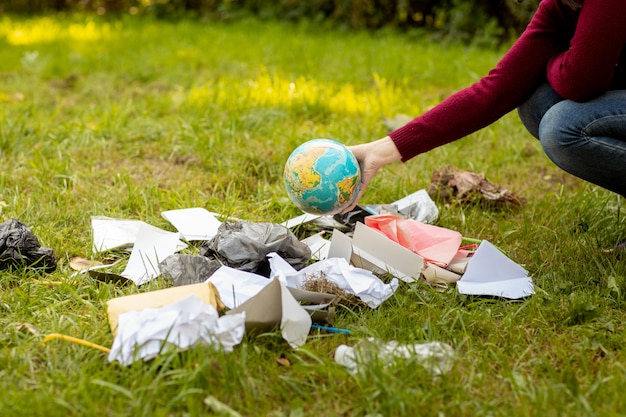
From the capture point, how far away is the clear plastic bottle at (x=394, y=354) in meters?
1.84

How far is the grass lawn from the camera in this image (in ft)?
5.74

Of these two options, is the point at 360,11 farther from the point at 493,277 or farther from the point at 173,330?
the point at 173,330

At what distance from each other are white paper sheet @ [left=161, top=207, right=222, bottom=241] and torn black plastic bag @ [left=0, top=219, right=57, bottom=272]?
50cm

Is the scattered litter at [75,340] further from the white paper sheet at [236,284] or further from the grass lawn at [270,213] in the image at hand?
the white paper sheet at [236,284]

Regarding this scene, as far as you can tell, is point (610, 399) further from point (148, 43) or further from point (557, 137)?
point (148, 43)

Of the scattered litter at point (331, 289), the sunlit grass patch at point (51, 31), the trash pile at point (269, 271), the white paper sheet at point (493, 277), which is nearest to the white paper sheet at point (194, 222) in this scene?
A: the trash pile at point (269, 271)

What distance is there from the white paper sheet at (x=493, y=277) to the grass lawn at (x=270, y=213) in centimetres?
5

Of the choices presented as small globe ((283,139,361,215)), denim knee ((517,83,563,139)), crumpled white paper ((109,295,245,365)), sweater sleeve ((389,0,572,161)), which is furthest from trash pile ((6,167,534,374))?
denim knee ((517,83,563,139))

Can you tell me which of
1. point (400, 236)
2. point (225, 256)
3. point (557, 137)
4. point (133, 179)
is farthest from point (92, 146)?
point (557, 137)

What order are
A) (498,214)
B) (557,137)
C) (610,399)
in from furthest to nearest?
1. (498,214)
2. (557,137)
3. (610,399)

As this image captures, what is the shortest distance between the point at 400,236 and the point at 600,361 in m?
0.90

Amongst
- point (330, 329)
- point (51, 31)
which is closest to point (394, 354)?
point (330, 329)

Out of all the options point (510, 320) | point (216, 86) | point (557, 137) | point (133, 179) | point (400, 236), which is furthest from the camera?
point (216, 86)

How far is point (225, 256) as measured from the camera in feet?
7.88
